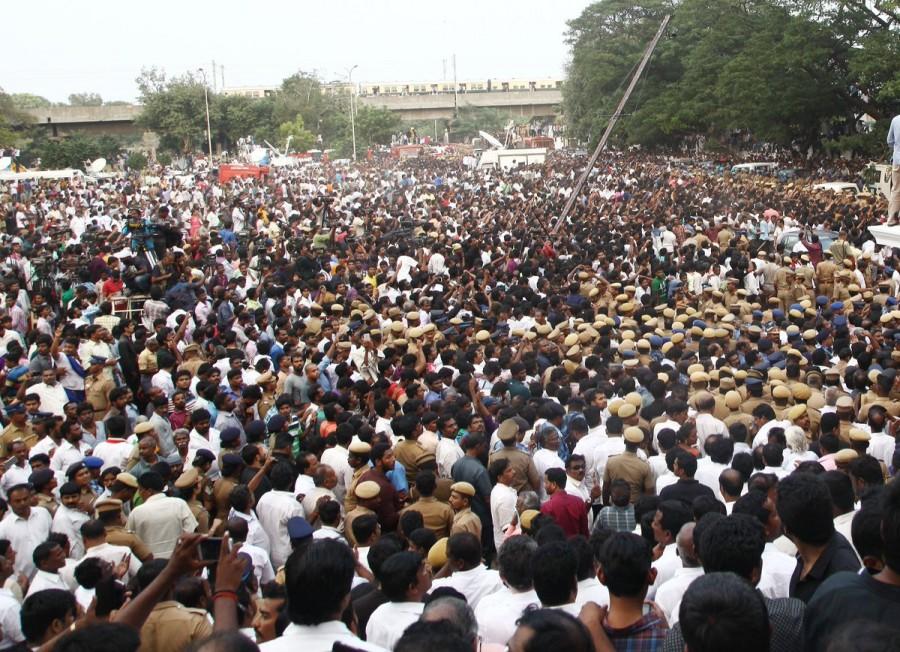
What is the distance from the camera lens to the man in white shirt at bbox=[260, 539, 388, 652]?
3.17m

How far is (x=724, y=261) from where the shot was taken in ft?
46.3

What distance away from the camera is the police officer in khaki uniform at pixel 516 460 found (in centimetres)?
603

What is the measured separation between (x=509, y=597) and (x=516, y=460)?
7.01 ft

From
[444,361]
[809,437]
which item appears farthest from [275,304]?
[809,437]

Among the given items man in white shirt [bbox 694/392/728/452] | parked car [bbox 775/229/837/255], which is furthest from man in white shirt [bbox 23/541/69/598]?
parked car [bbox 775/229/837/255]

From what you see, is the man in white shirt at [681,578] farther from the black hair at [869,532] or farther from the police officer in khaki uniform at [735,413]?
the police officer in khaki uniform at [735,413]

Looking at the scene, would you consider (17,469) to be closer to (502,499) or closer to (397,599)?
(502,499)

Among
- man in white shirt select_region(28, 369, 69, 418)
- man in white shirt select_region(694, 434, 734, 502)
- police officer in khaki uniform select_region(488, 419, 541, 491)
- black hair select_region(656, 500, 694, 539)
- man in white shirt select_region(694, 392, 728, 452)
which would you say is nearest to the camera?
black hair select_region(656, 500, 694, 539)

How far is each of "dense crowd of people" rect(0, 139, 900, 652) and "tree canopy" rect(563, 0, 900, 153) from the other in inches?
518

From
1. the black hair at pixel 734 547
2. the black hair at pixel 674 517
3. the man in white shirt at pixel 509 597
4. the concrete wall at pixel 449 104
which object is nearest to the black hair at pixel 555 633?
the black hair at pixel 734 547

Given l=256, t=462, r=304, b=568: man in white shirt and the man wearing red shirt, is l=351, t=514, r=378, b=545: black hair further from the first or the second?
the man wearing red shirt

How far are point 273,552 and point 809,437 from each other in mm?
4024

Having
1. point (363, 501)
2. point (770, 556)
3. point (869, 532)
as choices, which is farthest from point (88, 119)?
point (869, 532)

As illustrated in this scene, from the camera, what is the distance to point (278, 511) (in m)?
5.61
